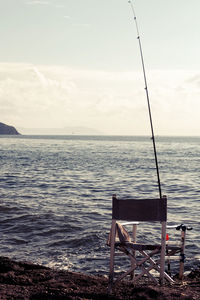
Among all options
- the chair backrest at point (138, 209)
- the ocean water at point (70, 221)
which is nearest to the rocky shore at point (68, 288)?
the chair backrest at point (138, 209)

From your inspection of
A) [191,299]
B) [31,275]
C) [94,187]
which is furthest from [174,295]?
[94,187]

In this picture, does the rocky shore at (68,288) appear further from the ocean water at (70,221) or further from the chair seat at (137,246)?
the ocean water at (70,221)

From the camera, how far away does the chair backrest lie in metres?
5.47

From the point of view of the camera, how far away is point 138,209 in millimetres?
5523

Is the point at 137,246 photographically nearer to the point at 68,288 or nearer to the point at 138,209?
the point at 138,209

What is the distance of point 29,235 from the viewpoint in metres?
10.4

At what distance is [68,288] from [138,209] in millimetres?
1433

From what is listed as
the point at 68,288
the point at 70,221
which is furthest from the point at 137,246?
the point at 70,221

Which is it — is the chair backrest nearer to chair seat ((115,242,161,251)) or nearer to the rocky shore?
chair seat ((115,242,161,251))

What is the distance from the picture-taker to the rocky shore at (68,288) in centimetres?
520

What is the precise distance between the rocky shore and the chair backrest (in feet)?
3.12

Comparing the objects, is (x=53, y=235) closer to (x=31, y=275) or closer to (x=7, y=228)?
(x=7, y=228)

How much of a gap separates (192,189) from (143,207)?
1562 cm

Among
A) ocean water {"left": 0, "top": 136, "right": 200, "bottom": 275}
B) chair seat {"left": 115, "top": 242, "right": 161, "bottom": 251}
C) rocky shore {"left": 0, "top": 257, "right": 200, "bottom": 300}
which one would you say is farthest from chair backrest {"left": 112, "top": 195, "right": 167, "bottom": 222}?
ocean water {"left": 0, "top": 136, "right": 200, "bottom": 275}
